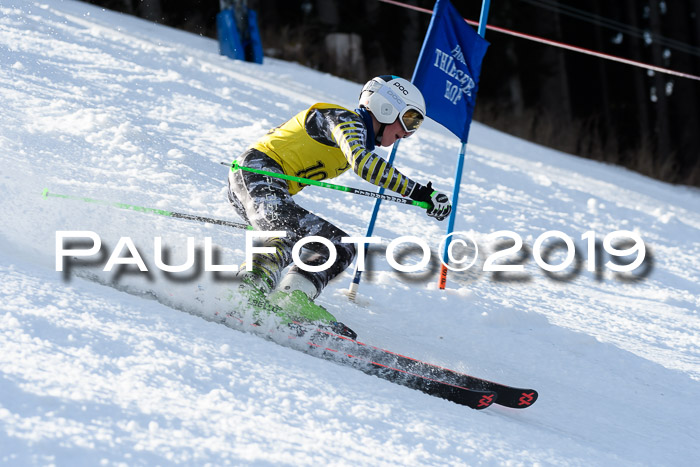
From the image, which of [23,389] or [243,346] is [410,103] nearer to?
[243,346]

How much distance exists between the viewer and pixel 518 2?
15594 mm

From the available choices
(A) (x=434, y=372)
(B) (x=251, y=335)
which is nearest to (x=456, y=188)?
(A) (x=434, y=372)

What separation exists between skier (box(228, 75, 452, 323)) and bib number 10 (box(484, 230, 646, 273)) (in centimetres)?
196

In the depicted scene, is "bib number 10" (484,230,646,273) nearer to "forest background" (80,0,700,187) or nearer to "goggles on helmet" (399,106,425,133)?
"goggles on helmet" (399,106,425,133)

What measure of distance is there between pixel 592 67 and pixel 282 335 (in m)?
17.7

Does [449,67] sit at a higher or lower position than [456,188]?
higher

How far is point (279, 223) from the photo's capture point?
3.50 metres

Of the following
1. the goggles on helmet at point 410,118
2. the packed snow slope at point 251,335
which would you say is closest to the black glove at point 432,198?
the goggles on helmet at point 410,118

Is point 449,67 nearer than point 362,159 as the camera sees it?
No

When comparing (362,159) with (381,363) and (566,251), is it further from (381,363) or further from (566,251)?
(566,251)

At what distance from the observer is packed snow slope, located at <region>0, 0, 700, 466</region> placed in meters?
2.32

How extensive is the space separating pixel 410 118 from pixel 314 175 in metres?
0.52

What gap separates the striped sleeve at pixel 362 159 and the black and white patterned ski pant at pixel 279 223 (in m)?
0.30

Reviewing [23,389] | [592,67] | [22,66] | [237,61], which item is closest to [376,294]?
[23,389]
